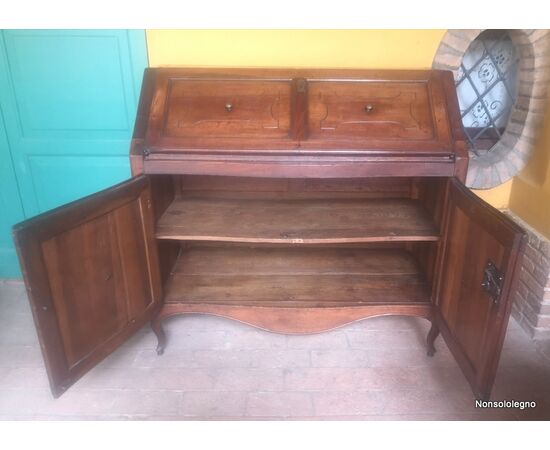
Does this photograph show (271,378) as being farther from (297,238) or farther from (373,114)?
(373,114)

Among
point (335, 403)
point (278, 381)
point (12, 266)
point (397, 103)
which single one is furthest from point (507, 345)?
point (12, 266)

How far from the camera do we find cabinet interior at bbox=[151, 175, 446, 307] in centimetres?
202

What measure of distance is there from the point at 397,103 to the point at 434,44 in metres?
Answer: 0.56

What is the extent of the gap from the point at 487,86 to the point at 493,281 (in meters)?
1.57

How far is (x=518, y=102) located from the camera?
7.89ft

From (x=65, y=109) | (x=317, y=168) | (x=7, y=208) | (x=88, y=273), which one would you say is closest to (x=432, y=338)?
(x=317, y=168)

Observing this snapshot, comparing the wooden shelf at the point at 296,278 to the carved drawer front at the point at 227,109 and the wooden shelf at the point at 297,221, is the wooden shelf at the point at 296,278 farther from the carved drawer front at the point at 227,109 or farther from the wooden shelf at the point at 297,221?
the carved drawer front at the point at 227,109

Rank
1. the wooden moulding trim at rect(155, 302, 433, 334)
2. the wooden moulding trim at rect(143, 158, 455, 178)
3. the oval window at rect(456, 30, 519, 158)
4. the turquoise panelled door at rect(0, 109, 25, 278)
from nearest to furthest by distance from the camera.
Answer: the wooden moulding trim at rect(143, 158, 455, 178) → the wooden moulding trim at rect(155, 302, 433, 334) → the oval window at rect(456, 30, 519, 158) → the turquoise panelled door at rect(0, 109, 25, 278)

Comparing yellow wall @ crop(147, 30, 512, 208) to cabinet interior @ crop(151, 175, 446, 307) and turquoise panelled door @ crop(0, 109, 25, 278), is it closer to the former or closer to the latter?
cabinet interior @ crop(151, 175, 446, 307)

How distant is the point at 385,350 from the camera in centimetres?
224

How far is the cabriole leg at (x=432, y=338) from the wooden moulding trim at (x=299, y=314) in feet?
0.22

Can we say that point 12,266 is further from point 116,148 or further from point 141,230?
point 141,230

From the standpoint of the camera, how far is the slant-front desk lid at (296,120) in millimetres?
1833

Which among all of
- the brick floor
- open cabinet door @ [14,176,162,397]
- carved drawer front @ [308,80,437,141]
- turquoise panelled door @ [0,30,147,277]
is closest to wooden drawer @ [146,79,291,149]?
carved drawer front @ [308,80,437,141]
